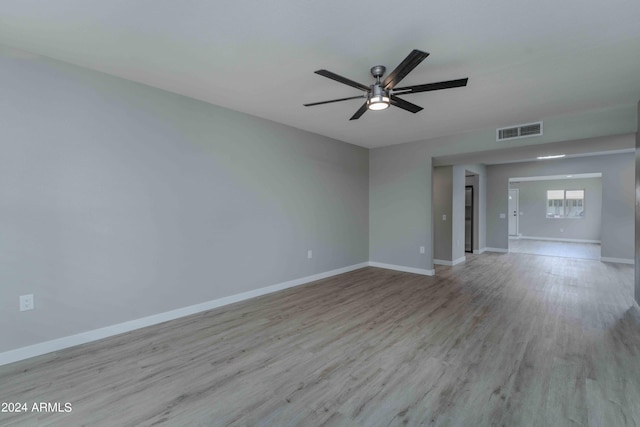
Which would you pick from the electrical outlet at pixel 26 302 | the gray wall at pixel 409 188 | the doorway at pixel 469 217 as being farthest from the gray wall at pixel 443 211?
the electrical outlet at pixel 26 302

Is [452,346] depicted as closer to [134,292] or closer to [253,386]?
[253,386]

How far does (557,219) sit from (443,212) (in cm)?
695

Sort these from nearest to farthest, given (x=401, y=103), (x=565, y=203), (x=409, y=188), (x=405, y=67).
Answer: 1. (x=405, y=67)
2. (x=401, y=103)
3. (x=409, y=188)
4. (x=565, y=203)

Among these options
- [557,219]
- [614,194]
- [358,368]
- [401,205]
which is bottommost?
[358,368]

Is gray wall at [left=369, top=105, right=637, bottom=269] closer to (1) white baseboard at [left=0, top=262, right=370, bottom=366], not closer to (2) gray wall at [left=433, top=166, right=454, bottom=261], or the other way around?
(2) gray wall at [left=433, top=166, right=454, bottom=261]

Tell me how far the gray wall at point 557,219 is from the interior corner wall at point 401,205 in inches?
308

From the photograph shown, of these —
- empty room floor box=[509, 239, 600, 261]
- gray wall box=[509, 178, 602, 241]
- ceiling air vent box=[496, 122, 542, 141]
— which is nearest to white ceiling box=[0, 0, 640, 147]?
ceiling air vent box=[496, 122, 542, 141]

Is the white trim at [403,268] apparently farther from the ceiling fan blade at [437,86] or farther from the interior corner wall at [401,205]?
the ceiling fan blade at [437,86]

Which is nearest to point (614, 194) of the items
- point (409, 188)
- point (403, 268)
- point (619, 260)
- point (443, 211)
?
point (619, 260)

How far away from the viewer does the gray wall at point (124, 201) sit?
232cm

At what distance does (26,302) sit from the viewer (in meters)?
2.33

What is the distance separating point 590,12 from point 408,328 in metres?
2.85

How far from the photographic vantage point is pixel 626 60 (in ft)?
7.93

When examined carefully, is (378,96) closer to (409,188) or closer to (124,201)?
(124,201)
